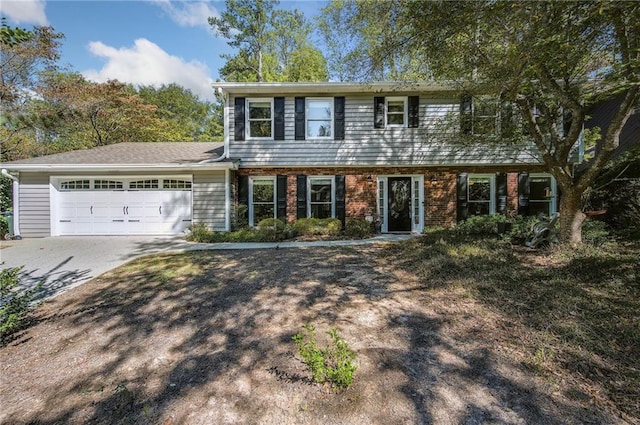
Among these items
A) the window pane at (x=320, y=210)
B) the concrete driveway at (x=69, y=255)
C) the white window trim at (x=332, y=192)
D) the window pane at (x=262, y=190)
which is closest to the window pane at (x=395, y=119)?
the white window trim at (x=332, y=192)

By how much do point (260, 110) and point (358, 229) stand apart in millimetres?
5304

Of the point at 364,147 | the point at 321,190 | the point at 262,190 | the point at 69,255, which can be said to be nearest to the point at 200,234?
the point at 262,190

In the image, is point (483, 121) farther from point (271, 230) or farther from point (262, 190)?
point (262, 190)

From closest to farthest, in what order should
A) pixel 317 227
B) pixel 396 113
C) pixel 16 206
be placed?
pixel 317 227
pixel 16 206
pixel 396 113

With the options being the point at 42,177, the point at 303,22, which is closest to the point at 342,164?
the point at 42,177

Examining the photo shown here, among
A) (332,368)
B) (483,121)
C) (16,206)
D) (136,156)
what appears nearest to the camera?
(332,368)

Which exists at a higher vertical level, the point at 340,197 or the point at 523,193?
the point at 523,193

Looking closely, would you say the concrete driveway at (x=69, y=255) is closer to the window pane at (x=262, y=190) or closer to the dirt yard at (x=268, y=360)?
the dirt yard at (x=268, y=360)

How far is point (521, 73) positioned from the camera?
15.3ft

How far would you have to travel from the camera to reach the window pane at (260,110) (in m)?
10.2

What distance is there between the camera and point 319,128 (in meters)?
10.2

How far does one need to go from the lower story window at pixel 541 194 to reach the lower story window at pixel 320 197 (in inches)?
A: 282

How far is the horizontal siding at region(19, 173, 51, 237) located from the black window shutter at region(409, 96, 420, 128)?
12.5m

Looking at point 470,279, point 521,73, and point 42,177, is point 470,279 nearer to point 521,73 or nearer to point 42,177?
point 521,73
